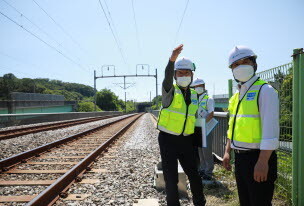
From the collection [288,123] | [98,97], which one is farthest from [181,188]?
[98,97]

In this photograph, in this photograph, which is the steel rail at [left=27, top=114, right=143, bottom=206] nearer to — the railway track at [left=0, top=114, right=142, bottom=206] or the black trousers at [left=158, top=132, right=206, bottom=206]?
the railway track at [left=0, top=114, right=142, bottom=206]

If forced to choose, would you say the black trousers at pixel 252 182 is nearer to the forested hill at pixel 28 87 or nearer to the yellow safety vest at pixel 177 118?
the yellow safety vest at pixel 177 118

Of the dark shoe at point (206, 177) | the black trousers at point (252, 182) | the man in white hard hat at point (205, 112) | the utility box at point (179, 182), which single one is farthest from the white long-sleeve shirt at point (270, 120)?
the dark shoe at point (206, 177)

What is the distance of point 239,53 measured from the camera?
2.40 metres

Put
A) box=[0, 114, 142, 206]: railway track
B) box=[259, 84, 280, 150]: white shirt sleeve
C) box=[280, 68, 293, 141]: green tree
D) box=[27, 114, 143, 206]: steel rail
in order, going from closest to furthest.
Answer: box=[259, 84, 280, 150]: white shirt sleeve
box=[280, 68, 293, 141]: green tree
box=[27, 114, 143, 206]: steel rail
box=[0, 114, 142, 206]: railway track

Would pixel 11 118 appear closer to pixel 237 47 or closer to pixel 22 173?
pixel 22 173

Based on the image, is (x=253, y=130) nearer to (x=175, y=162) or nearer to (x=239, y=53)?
(x=239, y=53)

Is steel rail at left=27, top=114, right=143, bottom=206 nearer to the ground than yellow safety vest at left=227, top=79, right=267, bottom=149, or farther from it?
nearer to the ground

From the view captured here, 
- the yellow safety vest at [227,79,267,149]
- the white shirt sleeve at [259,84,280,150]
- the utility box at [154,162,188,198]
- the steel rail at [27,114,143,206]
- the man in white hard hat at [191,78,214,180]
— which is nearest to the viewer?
the white shirt sleeve at [259,84,280,150]

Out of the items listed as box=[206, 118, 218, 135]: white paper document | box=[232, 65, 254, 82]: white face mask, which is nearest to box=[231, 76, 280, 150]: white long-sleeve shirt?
box=[232, 65, 254, 82]: white face mask

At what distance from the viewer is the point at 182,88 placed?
121 inches

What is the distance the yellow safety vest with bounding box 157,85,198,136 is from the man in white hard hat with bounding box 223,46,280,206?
2.07ft

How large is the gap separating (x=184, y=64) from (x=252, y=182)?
4.88 feet

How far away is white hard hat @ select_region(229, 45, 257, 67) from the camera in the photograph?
2.37 m
